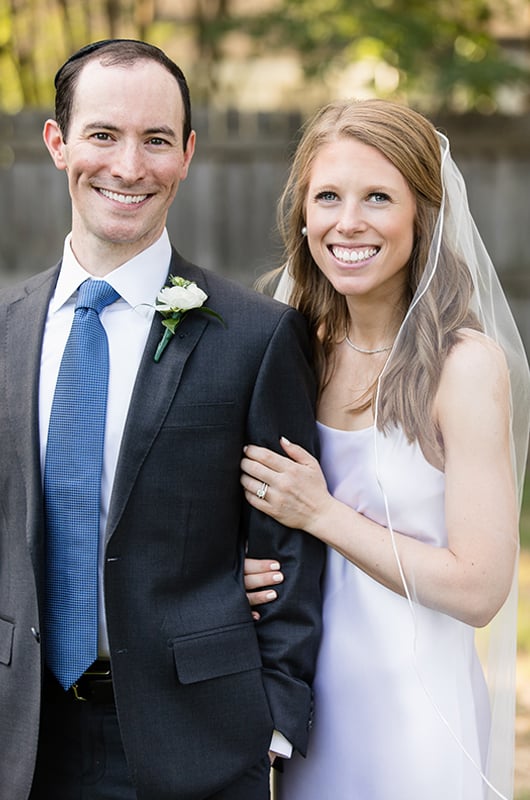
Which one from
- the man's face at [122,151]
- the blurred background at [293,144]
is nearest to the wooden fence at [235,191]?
the blurred background at [293,144]

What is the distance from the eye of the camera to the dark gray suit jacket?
106 inches

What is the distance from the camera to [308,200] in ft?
10.1

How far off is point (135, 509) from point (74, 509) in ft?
0.45

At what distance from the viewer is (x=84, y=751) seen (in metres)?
2.78

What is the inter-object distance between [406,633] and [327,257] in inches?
38.2

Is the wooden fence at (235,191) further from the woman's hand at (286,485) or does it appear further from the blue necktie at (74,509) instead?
the blue necktie at (74,509)

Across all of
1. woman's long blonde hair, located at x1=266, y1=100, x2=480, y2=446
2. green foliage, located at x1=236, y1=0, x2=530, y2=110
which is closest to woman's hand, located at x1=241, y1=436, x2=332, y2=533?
woman's long blonde hair, located at x1=266, y1=100, x2=480, y2=446

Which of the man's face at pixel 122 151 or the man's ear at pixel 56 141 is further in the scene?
the man's ear at pixel 56 141

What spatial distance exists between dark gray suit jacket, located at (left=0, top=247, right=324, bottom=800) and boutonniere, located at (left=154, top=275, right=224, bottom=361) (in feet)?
0.07

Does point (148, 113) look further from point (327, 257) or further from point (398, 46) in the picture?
point (398, 46)

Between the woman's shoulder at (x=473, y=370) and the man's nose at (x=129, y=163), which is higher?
the man's nose at (x=129, y=163)

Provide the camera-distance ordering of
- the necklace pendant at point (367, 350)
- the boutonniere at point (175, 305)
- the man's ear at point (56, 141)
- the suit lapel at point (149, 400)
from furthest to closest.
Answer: the necklace pendant at point (367, 350) → the man's ear at point (56, 141) → the boutonniere at point (175, 305) → the suit lapel at point (149, 400)

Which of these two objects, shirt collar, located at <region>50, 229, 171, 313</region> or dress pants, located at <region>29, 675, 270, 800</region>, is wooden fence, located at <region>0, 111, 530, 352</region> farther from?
dress pants, located at <region>29, 675, 270, 800</region>

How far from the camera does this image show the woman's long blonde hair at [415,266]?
2.91 m
